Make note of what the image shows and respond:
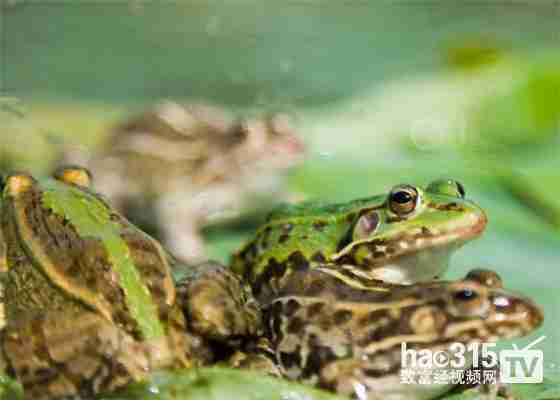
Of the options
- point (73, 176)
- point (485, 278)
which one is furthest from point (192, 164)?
point (485, 278)

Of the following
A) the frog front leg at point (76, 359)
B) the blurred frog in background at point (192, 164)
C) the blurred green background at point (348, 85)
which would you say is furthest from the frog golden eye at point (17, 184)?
the blurred frog in background at point (192, 164)

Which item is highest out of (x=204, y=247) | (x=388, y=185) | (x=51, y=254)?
(x=51, y=254)

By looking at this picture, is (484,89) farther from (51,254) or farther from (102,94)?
(51,254)

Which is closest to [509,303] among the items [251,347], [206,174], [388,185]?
[251,347]

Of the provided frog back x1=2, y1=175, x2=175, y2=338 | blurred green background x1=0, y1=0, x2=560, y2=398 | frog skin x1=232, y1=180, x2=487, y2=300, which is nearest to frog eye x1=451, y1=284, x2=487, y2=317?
frog skin x1=232, y1=180, x2=487, y2=300

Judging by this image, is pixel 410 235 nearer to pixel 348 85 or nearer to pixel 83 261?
pixel 83 261

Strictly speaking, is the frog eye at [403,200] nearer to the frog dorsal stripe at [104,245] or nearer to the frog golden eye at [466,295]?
the frog golden eye at [466,295]

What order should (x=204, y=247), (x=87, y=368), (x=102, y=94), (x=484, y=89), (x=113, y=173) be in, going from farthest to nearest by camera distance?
(x=102, y=94) → (x=484, y=89) → (x=113, y=173) → (x=204, y=247) → (x=87, y=368)
